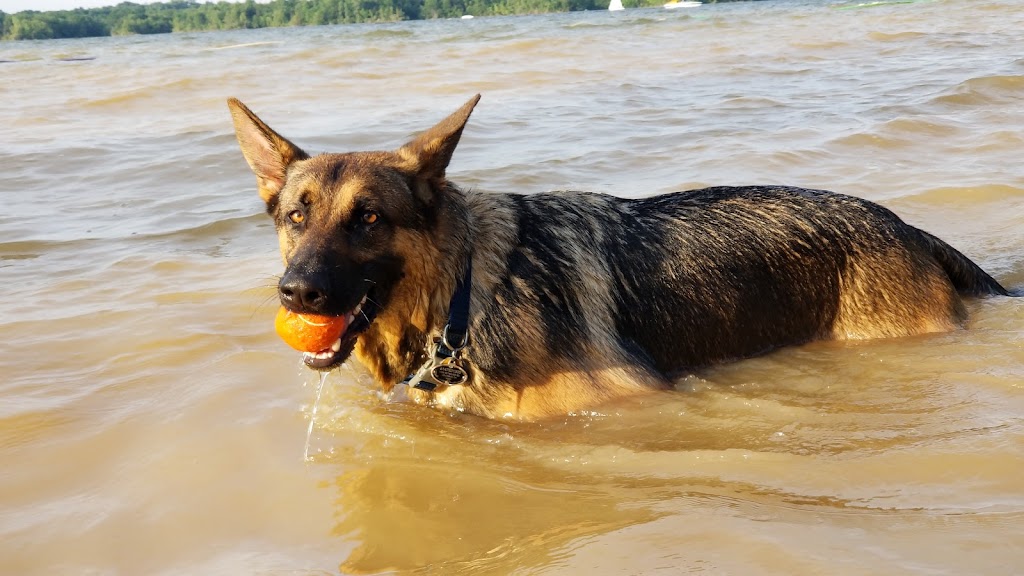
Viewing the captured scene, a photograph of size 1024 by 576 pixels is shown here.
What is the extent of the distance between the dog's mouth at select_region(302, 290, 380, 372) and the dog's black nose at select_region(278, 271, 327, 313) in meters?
0.29

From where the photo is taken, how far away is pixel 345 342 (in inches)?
178

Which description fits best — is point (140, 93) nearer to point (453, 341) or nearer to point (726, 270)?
point (453, 341)

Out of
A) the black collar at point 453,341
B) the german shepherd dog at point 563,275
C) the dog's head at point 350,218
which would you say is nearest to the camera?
the dog's head at point 350,218

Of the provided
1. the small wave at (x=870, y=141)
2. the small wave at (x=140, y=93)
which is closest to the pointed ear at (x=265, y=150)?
the small wave at (x=870, y=141)

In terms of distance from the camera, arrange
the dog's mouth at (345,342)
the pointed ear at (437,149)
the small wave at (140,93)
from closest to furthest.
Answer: the dog's mouth at (345,342) → the pointed ear at (437,149) → the small wave at (140,93)

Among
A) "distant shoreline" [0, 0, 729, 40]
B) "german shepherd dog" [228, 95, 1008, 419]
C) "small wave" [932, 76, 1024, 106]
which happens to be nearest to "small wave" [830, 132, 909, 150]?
"small wave" [932, 76, 1024, 106]

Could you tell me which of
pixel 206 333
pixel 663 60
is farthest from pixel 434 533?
pixel 663 60

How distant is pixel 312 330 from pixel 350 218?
1.93ft

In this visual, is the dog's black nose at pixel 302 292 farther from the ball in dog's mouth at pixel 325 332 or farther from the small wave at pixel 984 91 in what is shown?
the small wave at pixel 984 91

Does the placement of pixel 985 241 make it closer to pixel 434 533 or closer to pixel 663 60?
pixel 434 533

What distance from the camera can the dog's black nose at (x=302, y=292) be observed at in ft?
13.5

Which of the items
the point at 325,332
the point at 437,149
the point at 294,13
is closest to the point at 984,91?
the point at 437,149

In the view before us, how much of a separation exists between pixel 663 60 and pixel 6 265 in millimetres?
18888

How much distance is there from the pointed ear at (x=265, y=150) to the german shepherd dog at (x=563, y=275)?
0.04 ft
